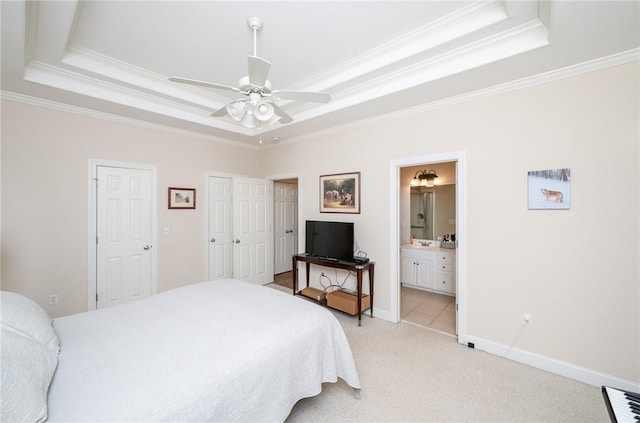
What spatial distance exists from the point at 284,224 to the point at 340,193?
2210 millimetres

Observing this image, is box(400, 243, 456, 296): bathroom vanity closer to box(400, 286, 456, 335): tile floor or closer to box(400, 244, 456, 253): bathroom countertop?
box(400, 244, 456, 253): bathroom countertop

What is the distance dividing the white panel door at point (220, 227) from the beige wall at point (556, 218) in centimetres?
313

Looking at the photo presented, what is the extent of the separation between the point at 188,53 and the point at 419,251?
4.18 metres

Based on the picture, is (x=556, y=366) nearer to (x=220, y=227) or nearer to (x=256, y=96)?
(x=256, y=96)

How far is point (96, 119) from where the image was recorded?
3223mm

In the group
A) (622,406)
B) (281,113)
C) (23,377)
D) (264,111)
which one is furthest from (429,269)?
(23,377)

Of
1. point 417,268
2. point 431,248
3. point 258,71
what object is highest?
point 258,71

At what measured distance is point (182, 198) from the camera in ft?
13.1

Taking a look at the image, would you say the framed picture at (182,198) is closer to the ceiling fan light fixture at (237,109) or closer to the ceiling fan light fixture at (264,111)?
the ceiling fan light fixture at (237,109)

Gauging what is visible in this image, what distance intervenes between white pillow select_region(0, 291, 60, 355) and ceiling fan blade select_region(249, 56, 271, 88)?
5.85 feet

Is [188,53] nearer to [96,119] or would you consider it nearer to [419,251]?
[96,119]

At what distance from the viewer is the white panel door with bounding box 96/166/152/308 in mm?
3281

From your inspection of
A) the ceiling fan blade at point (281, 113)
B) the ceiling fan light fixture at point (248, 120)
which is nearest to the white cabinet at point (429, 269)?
the ceiling fan blade at point (281, 113)

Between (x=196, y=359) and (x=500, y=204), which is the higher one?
(x=500, y=204)
